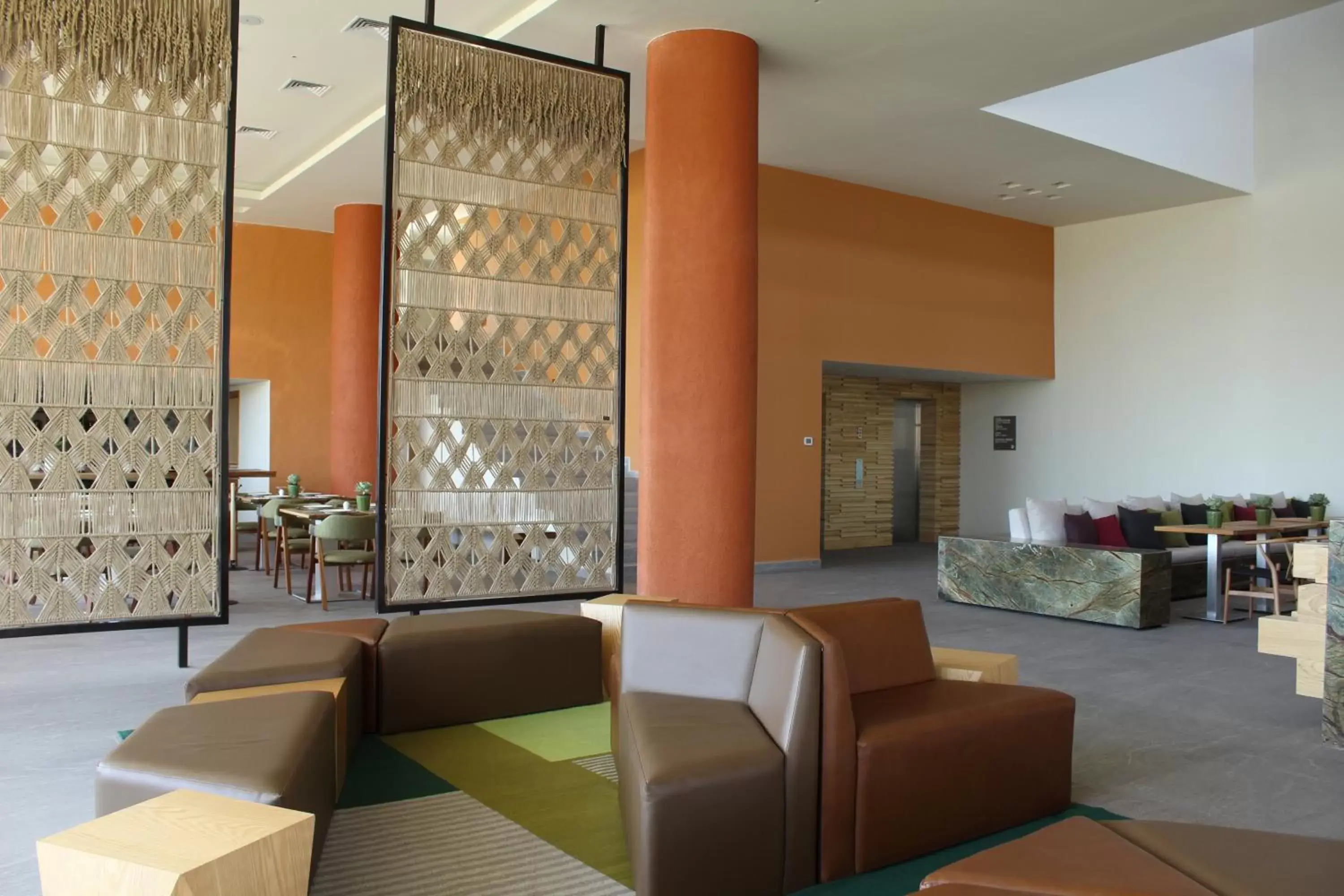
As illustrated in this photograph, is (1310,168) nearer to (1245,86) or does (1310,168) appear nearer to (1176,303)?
(1245,86)

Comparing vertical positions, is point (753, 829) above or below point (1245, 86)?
below

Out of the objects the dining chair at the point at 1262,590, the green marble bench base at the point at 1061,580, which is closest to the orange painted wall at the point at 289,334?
the green marble bench base at the point at 1061,580

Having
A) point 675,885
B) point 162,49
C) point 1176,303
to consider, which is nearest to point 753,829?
point 675,885

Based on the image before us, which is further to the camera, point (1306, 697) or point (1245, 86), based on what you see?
point (1245, 86)

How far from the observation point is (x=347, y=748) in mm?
4012

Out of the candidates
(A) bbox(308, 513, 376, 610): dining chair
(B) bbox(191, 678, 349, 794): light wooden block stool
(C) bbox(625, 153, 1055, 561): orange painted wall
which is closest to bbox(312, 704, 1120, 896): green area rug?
(B) bbox(191, 678, 349, 794): light wooden block stool

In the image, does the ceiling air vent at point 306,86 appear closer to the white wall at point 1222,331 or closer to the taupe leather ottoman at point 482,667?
the taupe leather ottoman at point 482,667

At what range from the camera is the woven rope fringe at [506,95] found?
592 cm

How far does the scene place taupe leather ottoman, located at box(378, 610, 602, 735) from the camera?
14.8 feet

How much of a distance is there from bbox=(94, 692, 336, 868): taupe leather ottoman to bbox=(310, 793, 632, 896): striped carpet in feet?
0.37

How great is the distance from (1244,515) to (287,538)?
8947 millimetres

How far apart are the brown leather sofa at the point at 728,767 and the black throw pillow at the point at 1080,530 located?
5.97 m

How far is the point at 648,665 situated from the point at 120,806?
1650mm

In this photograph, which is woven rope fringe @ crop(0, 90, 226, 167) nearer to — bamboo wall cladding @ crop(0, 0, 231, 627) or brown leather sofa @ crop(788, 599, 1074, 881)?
bamboo wall cladding @ crop(0, 0, 231, 627)
